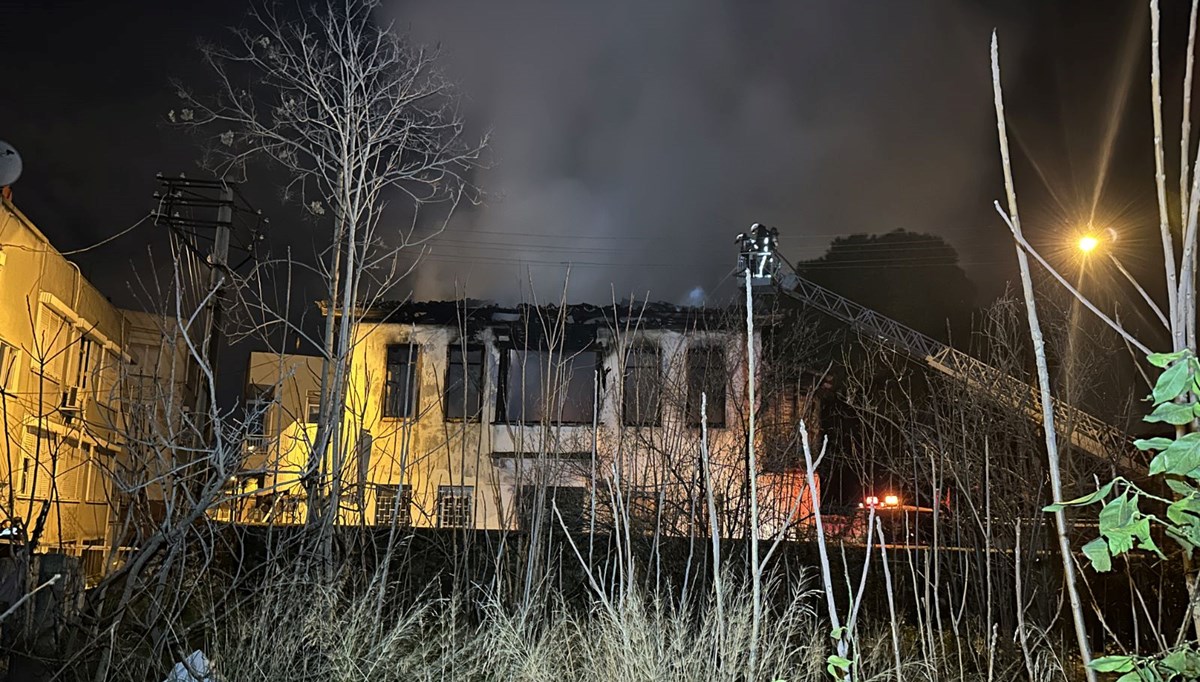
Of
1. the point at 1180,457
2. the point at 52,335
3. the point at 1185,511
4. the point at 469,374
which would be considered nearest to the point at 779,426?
the point at 469,374

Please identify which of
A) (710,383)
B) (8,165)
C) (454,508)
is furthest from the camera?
(710,383)

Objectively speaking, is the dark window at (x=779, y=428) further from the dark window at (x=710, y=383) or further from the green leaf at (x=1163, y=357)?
the green leaf at (x=1163, y=357)

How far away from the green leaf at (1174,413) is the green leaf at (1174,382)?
2.7 inches

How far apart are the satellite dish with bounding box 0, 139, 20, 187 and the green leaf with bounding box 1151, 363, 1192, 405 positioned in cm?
1075

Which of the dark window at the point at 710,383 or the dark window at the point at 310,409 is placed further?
the dark window at the point at 710,383

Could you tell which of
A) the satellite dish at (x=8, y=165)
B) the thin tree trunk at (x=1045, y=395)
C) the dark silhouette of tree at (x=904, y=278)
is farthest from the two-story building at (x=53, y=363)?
the dark silhouette of tree at (x=904, y=278)

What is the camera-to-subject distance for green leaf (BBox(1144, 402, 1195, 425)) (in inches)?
53.5

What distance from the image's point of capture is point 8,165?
9.66 metres

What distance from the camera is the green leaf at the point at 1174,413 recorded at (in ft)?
4.46

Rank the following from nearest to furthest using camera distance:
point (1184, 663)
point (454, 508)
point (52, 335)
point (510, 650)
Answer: point (1184, 663), point (510, 650), point (454, 508), point (52, 335)

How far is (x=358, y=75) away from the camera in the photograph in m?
7.68

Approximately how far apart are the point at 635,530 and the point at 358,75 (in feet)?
17.0

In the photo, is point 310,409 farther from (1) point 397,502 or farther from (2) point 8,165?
(1) point 397,502

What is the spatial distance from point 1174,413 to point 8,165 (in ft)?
35.7
